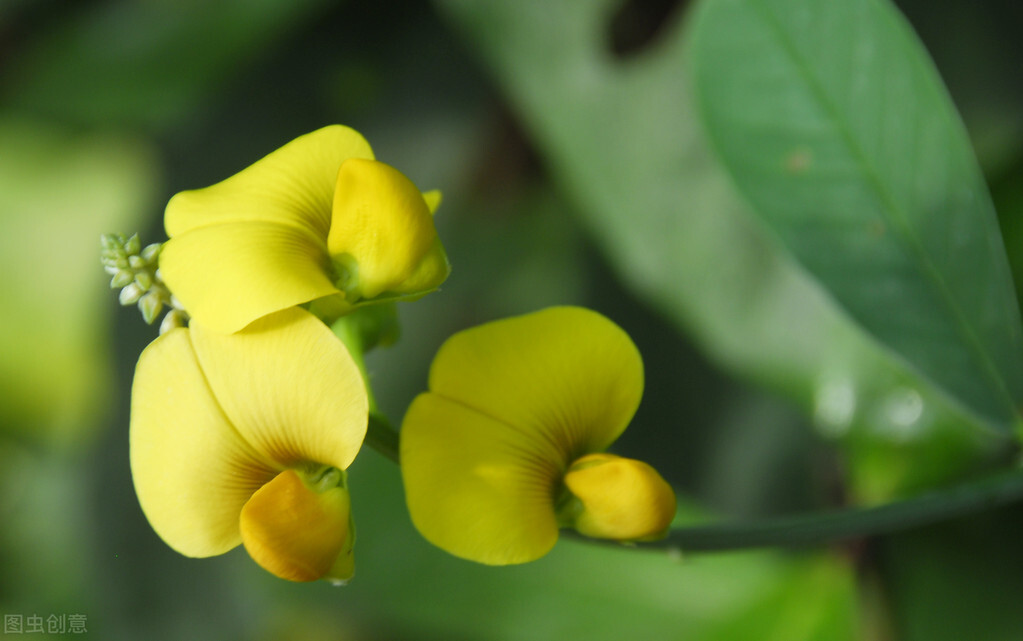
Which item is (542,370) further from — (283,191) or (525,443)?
(283,191)

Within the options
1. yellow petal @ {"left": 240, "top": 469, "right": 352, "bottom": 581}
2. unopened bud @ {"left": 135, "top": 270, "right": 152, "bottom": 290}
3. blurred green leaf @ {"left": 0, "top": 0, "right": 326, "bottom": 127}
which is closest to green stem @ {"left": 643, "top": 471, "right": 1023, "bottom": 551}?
yellow petal @ {"left": 240, "top": 469, "right": 352, "bottom": 581}

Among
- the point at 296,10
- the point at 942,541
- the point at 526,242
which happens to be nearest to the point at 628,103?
the point at 526,242

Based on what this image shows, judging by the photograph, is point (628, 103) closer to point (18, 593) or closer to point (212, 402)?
point (212, 402)

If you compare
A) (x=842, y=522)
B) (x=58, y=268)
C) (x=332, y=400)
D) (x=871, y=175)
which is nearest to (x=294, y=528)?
(x=332, y=400)

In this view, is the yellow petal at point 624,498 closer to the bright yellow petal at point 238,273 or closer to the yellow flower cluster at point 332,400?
the yellow flower cluster at point 332,400

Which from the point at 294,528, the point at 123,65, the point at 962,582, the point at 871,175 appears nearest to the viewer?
the point at 294,528

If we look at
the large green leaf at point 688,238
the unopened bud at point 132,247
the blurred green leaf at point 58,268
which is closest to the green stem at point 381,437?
the unopened bud at point 132,247
